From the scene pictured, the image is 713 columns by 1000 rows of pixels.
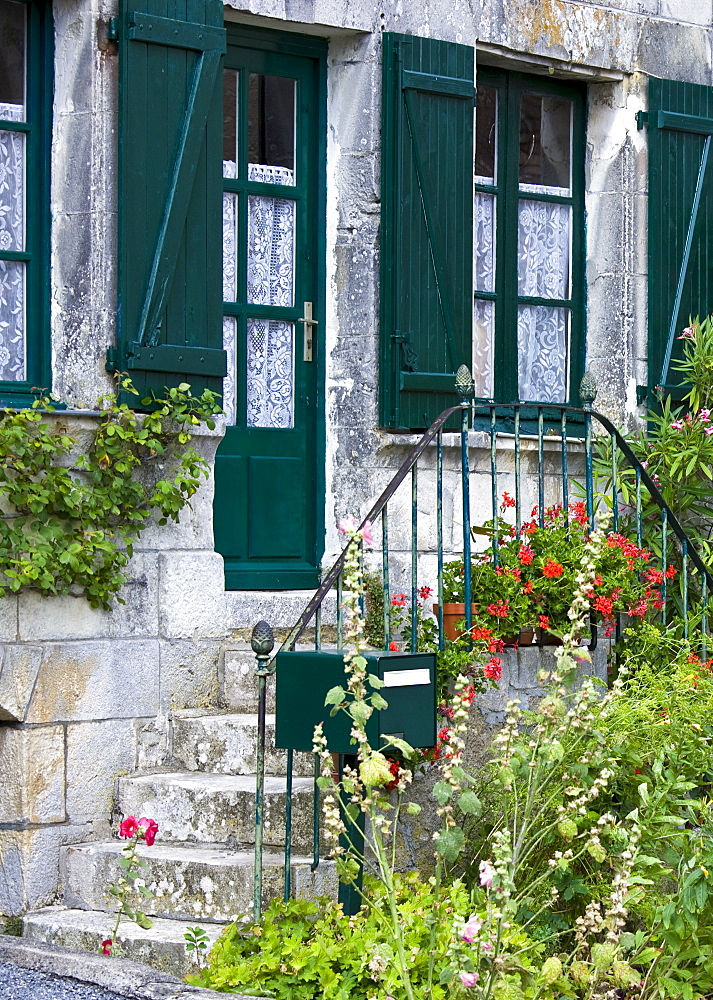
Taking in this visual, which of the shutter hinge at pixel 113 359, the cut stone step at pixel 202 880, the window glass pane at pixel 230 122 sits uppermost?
the window glass pane at pixel 230 122

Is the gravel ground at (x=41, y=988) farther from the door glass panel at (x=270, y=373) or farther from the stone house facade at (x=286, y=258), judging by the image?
the door glass panel at (x=270, y=373)

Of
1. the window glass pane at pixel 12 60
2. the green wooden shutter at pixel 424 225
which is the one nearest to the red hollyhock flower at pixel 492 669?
the green wooden shutter at pixel 424 225

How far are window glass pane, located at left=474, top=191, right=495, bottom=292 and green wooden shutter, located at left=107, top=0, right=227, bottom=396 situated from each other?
5.16 ft

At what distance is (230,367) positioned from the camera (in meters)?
6.43

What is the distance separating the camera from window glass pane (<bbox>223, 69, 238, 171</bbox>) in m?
6.43

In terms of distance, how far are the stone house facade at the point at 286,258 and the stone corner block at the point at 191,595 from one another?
0.4 inches

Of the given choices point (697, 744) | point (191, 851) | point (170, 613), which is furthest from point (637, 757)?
point (170, 613)

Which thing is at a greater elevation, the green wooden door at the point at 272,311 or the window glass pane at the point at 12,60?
the window glass pane at the point at 12,60

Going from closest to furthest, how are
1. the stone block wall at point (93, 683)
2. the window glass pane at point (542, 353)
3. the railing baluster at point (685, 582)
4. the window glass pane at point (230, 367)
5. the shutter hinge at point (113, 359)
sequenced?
the stone block wall at point (93, 683) → the shutter hinge at point (113, 359) → the railing baluster at point (685, 582) → the window glass pane at point (230, 367) → the window glass pane at point (542, 353)

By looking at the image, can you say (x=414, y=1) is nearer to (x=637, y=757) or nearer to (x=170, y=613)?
(x=170, y=613)

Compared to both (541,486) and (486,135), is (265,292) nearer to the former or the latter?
(486,135)

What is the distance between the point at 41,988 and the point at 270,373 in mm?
3288

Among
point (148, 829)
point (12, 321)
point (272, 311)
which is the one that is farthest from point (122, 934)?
point (272, 311)

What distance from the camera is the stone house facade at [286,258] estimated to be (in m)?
5.71
